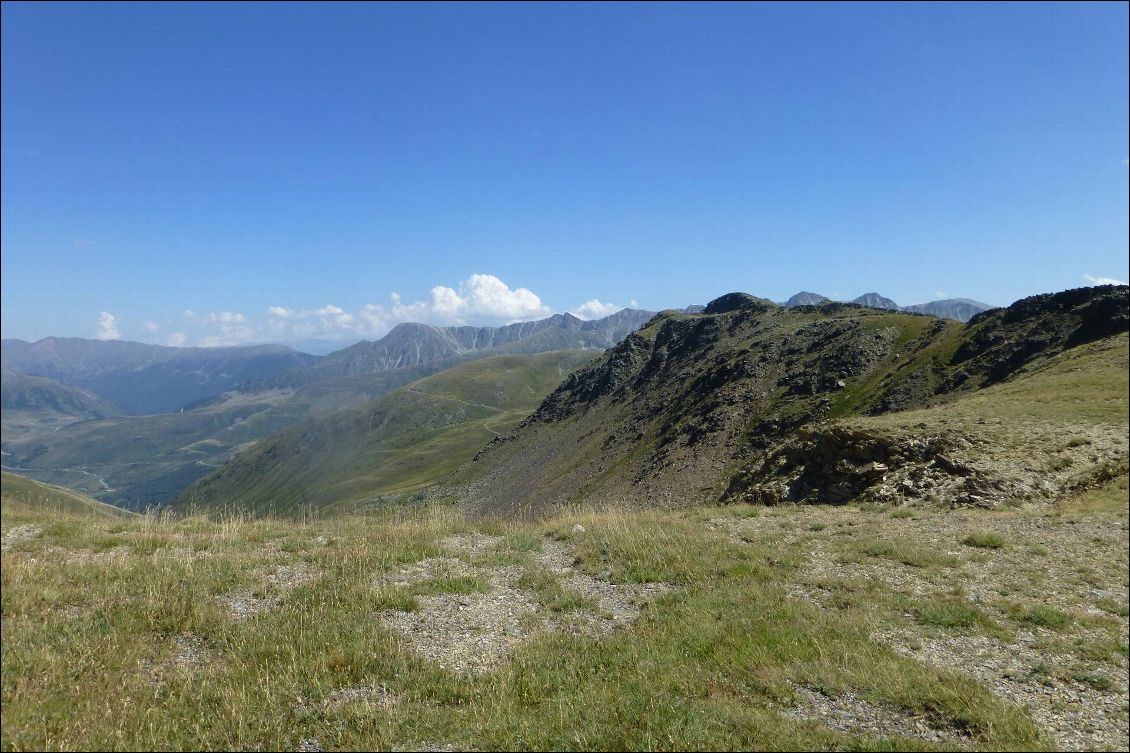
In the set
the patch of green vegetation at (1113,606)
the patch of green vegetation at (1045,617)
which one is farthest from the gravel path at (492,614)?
the patch of green vegetation at (1113,606)

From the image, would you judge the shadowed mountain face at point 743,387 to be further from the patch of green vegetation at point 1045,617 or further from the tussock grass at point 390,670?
the tussock grass at point 390,670

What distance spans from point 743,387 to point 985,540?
220 feet

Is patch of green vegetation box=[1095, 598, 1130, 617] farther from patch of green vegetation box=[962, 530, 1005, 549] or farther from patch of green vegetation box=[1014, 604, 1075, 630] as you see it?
patch of green vegetation box=[962, 530, 1005, 549]

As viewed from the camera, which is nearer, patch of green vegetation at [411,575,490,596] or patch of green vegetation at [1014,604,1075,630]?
patch of green vegetation at [1014,604,1075,630]

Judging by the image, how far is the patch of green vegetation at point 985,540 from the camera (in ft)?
39.8

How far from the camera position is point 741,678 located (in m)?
6.94

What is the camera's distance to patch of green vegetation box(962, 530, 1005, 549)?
12.1 metres

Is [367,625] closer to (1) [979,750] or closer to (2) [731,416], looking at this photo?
(1) [979,750]

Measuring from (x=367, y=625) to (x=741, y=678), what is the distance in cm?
544

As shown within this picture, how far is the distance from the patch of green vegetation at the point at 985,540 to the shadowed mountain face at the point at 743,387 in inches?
742

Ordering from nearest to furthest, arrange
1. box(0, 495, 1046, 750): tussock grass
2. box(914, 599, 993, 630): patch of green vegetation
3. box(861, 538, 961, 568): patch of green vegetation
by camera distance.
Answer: box(0, 495, 1046, 750): tussock grass → box(914, 599, 993, 630): patch of green vegetation → box(861, 538, 961, 568): patch of green vegetation

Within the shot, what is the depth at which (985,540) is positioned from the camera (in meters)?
12.3

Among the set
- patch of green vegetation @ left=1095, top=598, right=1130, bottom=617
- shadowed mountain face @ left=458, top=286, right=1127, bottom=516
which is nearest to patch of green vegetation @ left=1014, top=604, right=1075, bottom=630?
patch of green vegetation @ left=1095, top=598, right=1130, bottom=617

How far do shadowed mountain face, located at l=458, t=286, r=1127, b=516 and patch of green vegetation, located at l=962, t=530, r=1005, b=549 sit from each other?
18.8m
